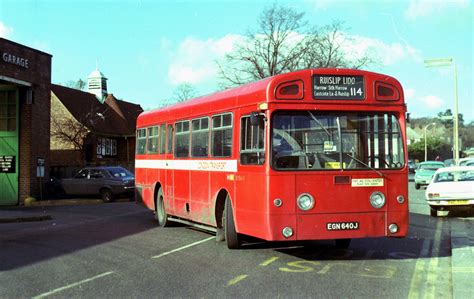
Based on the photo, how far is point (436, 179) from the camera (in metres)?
16.5

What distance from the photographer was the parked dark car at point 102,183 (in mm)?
23125

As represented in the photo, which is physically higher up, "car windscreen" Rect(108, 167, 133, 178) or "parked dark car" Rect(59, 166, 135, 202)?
"car windscreen" Rect(108, 167, 133, 178)

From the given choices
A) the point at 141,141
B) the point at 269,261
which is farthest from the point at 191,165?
the point at 141,141

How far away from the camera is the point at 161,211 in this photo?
1358 cm

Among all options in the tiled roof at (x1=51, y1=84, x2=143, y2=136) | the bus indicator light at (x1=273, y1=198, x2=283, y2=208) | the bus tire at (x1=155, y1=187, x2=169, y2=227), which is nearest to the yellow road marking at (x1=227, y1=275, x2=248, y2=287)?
the bus indicator light at (x1=273, y1=198, x2=283, y2=208)

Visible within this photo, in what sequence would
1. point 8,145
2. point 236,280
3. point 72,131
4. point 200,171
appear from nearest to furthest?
point 236,280
point 200,171
point 8,145
point 72,131

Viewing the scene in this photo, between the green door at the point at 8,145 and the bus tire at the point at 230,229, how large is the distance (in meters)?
16.2

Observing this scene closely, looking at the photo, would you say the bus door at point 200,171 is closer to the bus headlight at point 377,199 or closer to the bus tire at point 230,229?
the bus tire at point 230,229

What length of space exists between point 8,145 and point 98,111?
21927 mm

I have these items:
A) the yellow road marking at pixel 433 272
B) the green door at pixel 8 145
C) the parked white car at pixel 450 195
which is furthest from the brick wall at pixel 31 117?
the yellow road marking at pixel 433 272

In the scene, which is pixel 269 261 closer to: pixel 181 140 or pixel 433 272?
pixel 433 272

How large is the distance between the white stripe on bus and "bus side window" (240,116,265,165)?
41 cm

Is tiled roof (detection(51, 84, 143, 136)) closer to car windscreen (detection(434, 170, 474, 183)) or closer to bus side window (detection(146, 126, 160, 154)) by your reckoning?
A: bus side window (detection(146, 126, 160, 154))

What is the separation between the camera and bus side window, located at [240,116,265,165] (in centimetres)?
810
